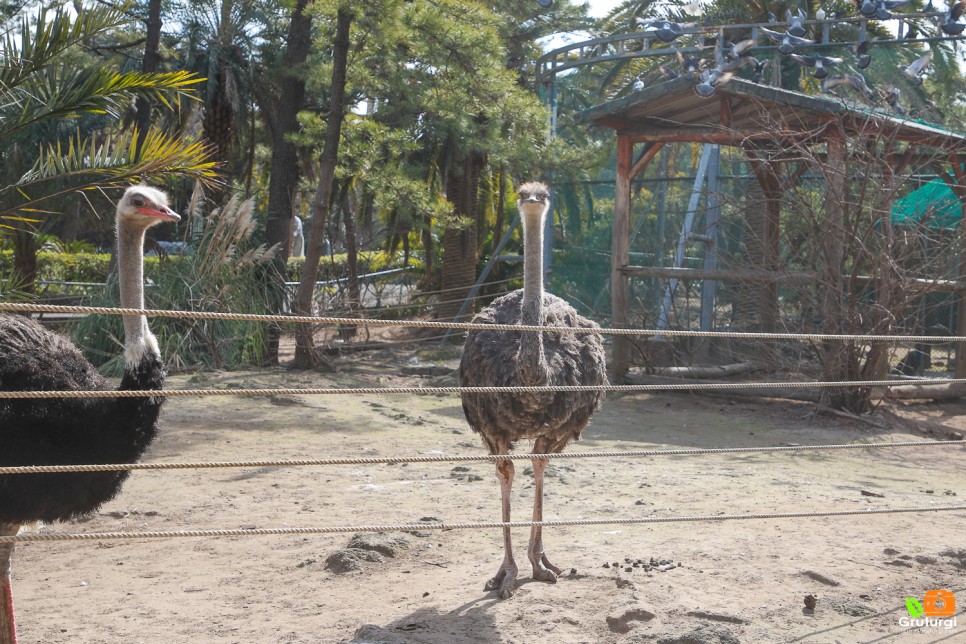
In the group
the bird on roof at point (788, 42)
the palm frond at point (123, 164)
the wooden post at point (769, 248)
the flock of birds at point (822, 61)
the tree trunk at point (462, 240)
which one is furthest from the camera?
the tree trunk at point (462, 240)

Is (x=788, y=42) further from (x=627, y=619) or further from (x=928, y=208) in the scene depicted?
(x=627, y=619)

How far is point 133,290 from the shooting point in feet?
12.9

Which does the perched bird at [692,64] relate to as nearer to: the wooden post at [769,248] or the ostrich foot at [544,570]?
the wooden post at [769,248]

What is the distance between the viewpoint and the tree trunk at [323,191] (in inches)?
432

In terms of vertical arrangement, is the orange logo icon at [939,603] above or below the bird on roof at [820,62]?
below

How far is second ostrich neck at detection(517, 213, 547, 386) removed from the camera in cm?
439

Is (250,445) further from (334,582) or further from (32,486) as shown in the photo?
(32,486)

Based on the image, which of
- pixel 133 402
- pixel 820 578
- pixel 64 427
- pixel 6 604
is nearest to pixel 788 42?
pixel 820 578

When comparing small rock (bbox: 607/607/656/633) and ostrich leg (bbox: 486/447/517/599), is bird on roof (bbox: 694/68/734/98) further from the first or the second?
small rock (bbox: 607/607/656/633)

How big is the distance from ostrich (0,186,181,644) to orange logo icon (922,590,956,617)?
10.5 ft

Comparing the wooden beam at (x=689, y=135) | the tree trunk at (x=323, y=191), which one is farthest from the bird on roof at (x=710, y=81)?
the tree trunk at (x=323, y=191)

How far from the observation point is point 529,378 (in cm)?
440

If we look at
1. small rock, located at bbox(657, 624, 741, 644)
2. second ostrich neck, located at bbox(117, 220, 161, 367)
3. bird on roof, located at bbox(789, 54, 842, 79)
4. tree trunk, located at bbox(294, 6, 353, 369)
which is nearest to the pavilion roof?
bird on roof, located at bbox(789, 54, 842, 79)

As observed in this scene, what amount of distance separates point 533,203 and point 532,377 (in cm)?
108
